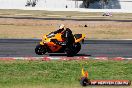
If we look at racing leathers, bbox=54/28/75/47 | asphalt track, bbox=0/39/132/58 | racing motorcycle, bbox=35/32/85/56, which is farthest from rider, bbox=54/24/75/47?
asphalt track, bbox=0/39/132/58

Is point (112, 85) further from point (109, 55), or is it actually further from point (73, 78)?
point (109, 55)

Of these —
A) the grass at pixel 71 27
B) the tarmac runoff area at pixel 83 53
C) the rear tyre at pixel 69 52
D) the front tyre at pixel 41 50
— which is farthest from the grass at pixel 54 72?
the grass at pixel 71 27

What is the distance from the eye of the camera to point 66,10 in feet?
356

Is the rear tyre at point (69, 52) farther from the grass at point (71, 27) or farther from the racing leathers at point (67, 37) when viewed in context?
the grass at point (71, 27)

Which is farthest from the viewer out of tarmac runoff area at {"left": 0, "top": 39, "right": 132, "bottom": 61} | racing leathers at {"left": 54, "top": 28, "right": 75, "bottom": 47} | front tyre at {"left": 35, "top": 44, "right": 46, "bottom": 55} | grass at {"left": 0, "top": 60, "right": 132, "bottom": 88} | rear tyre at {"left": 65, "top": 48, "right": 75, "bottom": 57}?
front tyre at {"left": 35, "top": 44, "right": 46, "bottom": 55}

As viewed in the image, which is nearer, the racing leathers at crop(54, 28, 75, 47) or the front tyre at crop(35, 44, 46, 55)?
the racing leathers at crop(54, 28, 75, 47)

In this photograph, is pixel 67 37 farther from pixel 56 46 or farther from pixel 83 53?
pixel 83 53

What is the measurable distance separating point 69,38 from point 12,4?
340 ft

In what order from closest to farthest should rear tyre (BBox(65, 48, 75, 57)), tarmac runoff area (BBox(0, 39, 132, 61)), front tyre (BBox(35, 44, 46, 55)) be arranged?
tarmac runoff area (BBox(0, 39, 132, 61)), rear tyre (BBox(65, 48, 75, 57)), front tyre (BBox(35, 44, 46, 55))

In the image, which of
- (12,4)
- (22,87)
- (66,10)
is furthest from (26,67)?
(12,4)

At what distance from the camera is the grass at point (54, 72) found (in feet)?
44.5

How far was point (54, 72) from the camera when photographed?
16.0 metres

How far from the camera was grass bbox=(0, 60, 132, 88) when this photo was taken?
44.5ft

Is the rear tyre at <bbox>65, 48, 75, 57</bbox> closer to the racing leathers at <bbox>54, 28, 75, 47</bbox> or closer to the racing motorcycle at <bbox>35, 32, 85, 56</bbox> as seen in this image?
the racing motorcycle at <bbox>35, 32, 85, 56</bbox>
